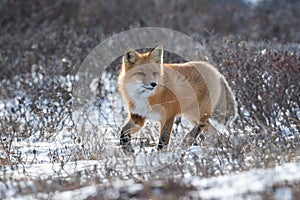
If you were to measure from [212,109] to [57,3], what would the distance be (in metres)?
10.7

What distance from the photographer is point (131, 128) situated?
7.56 m

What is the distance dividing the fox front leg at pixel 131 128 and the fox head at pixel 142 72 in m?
0.31

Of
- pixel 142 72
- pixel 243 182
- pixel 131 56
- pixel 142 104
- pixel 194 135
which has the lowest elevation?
pixel 243 182

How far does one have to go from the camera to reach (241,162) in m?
5.70

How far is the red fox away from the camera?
752cm

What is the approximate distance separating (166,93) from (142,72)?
0.42 m

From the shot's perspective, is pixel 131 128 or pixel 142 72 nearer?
pixel 131 128

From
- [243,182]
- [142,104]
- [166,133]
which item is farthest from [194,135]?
[243,182]

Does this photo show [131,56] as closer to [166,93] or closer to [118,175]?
[166,93]

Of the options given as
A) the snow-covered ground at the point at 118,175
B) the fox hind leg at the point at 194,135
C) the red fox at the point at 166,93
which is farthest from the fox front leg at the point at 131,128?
the fox hind leg at the point at 194,135

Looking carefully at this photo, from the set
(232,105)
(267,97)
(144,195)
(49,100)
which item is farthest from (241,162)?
(49,100)

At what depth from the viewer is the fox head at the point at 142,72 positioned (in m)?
7.56

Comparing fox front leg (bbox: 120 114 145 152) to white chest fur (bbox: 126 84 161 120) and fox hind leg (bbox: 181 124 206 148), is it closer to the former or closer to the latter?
white chest fur (bbox: 126 84 161 120)

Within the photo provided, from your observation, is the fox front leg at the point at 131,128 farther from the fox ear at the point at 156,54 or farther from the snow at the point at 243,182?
the snow at the point at 243,182
